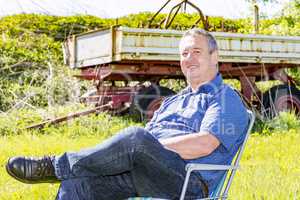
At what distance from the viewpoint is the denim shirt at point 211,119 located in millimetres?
3336

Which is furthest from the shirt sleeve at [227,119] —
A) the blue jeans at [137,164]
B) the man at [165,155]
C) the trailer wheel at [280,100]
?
the trailer wheel at [280,100]

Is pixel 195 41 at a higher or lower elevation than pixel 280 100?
higher

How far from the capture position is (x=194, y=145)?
129 inches

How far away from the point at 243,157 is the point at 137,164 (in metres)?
4.15

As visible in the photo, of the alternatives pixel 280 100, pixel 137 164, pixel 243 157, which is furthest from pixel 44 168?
pixel 280 100

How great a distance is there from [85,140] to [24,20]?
794cm

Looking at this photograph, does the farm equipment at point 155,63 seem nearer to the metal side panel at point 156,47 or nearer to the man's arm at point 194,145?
Answer: the metal side panel at point 156,47

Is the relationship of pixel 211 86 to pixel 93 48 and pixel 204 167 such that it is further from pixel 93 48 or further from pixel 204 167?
pixel 93 48

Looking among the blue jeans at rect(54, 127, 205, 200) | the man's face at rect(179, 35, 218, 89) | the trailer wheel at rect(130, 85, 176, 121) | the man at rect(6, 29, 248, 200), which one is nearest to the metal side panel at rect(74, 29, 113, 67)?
the trailer wheel at rect(130, 85, 176, 121)

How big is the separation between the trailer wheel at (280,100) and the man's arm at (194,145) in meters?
7.20

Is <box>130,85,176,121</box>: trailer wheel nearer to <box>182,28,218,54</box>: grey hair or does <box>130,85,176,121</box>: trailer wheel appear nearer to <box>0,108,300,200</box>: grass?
<box>0,108,300,200</box>: grass

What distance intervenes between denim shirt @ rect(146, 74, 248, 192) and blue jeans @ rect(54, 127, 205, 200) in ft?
0.44

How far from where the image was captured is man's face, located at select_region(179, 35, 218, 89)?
3.63 meters

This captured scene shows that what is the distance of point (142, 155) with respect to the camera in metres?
3.20
